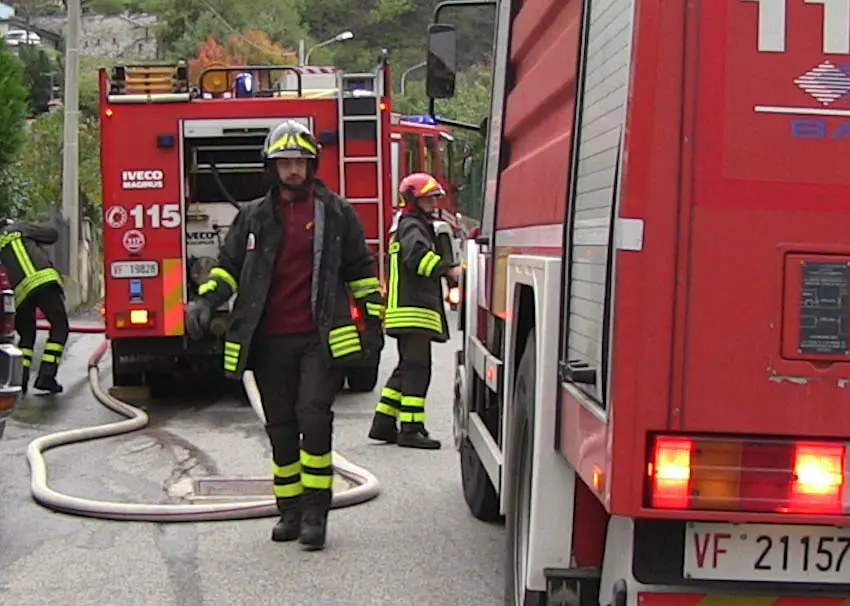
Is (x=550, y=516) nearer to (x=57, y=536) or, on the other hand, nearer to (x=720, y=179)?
(x=720, y=179)

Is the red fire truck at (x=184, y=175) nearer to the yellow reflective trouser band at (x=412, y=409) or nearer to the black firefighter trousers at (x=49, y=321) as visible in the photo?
the black firefighter trousers at (x=49, y=321)

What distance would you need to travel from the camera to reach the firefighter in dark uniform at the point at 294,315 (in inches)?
252

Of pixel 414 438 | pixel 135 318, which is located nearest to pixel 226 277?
pixel 414 438

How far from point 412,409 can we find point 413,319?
590 mm

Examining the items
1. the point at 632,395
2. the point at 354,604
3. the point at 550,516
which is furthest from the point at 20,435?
the point at 632,395

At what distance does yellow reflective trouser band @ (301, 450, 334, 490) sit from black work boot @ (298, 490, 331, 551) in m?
0.04

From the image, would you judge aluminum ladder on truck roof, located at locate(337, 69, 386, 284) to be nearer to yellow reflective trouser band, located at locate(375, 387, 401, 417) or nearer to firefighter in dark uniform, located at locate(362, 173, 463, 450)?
yellow reflective trouser band, located at locate(375, 387, 401, 417)

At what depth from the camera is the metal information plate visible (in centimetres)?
308

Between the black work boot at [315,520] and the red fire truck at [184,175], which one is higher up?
the red fire truck at [184,175]

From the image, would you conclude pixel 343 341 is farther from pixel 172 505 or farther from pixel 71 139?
pixel 71 139

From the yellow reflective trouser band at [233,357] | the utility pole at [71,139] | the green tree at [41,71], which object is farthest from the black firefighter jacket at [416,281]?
the green tree at [41,71]

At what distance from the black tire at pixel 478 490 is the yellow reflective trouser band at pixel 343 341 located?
857mm

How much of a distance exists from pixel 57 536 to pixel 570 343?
3.74 meters

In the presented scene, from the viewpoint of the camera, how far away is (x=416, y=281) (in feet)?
29.7
